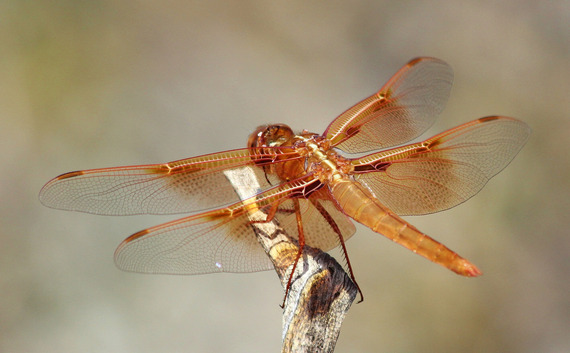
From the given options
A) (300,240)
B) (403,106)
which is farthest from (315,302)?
(403,106)

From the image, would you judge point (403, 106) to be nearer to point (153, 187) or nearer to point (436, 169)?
point (436, 169)

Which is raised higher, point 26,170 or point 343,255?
point 26,170

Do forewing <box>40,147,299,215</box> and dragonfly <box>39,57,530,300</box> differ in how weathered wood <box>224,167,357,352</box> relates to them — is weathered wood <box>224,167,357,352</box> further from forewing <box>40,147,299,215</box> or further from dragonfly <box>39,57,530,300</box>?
forewing <box>40,147,299,215</box>

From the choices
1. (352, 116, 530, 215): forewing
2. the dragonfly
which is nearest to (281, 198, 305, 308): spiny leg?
the dragonfly

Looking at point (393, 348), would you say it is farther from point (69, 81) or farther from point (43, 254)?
point (69, 81)

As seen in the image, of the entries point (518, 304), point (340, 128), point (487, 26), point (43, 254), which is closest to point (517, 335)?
point (518, 304)

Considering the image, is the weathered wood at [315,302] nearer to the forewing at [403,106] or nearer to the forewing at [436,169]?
the forewing at [436,169]

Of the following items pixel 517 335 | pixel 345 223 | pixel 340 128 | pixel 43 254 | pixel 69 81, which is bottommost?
pixel 517 335
